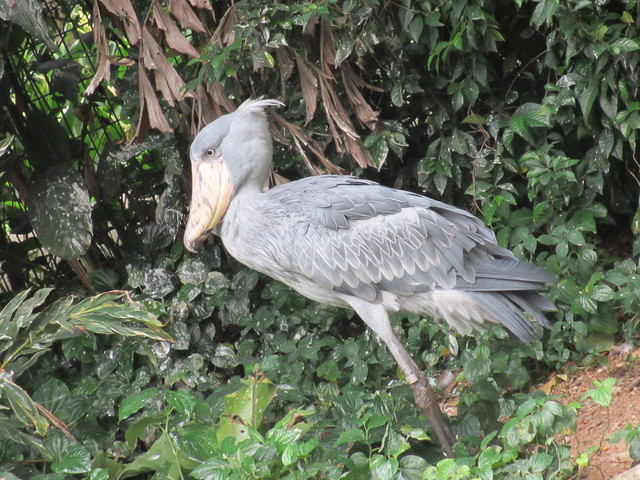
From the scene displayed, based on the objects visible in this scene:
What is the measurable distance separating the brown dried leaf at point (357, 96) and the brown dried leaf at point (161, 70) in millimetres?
790

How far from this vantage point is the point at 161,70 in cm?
387

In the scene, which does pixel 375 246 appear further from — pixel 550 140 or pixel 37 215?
pixel 37 215

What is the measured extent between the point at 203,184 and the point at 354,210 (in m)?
0.60

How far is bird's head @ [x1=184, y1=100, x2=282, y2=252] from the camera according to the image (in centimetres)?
334

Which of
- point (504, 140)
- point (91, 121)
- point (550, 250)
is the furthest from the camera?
point (91, 121)

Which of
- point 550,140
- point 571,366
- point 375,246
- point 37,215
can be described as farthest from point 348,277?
point 37,215

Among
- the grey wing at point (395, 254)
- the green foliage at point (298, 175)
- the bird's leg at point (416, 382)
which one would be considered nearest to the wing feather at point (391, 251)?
the grey wing at point (395, 254)

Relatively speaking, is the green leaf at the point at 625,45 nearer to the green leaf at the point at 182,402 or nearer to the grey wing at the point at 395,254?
the grey wing at the point at 395,254

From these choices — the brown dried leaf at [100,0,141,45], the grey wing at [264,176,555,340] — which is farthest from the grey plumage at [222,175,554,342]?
the brown dried leaf at [100,0,141,45]

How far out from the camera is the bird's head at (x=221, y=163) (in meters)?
3.34

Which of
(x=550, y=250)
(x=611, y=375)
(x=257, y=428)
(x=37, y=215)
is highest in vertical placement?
(x=37, y=215)

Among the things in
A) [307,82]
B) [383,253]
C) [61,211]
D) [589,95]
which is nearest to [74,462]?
[383,253]

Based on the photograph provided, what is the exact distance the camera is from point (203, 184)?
11.0 ft

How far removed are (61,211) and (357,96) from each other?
1.56m
